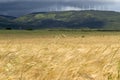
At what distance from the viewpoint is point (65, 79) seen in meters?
4.17

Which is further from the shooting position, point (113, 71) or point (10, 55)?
point (10, 55)

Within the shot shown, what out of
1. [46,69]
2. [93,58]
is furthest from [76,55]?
[46,69]

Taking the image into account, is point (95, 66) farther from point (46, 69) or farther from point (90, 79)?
point (46, 69)

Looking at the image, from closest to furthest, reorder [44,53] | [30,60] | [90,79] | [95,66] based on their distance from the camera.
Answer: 1. [90,79]
2. [95,66]
3. [30,60]
4. [44,53]

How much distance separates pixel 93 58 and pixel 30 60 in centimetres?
83

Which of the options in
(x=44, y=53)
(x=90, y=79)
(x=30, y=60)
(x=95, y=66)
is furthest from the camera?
(x=44, y=53)

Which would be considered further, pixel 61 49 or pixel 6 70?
pixel 61 49

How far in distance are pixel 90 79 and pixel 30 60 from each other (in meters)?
0.97

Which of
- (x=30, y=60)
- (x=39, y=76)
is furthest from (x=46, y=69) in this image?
(x=30, y=60)

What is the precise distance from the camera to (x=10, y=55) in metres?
4.95

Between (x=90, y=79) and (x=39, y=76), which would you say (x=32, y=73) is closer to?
(x=39, y=76)

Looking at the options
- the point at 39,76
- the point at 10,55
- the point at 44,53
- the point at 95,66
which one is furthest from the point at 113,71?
the point at 10,55

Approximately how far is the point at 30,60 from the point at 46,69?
427 millimetres

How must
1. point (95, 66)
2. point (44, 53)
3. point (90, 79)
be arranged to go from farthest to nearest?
point (44, 53) → point (95, 66) → point (90, 79)
